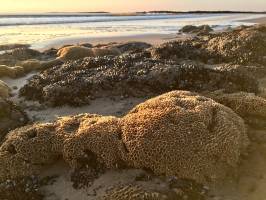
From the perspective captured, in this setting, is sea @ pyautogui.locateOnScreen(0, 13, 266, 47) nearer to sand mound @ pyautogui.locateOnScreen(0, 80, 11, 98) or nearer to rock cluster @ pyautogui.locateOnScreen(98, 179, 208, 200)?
sand mound @ pyautogui.locateOnScreen(0, 80, 11, 98)

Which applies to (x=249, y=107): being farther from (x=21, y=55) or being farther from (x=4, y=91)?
(x=21, y=55)

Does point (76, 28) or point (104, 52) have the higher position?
point (104, 52)

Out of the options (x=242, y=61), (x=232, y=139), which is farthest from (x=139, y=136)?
(x=242, y=61)

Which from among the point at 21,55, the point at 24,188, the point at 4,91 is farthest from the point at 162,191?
the point at 21,55

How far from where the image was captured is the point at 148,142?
29.0ft

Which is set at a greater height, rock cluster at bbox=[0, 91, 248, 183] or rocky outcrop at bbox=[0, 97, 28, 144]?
rock cluster at bbox=[0, 91, 248, 183]

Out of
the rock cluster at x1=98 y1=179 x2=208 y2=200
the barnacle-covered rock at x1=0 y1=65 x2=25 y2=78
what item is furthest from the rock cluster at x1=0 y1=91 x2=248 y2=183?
the barnacle-covered rock at x1=0 y1=65 x2=25 y2=78

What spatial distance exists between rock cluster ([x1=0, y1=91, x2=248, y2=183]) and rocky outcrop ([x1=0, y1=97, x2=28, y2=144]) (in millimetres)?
1916

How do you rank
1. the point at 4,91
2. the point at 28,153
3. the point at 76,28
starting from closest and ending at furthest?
the point at 28,153
the point at 4,91
the point at 76,28

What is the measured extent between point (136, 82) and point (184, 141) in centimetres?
528

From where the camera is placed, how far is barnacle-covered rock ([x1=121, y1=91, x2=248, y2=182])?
867 centimetres

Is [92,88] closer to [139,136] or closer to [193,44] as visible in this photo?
[139,136]

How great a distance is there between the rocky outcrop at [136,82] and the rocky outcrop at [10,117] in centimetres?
113

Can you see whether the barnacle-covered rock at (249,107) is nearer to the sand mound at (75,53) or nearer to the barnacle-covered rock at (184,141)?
the barnacle-covered rock at (184,141)
